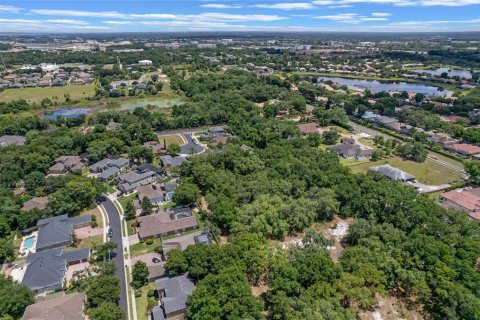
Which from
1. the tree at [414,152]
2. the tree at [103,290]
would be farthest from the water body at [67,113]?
the tree at [414,152]

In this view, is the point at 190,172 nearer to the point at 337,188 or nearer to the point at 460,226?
the point at 337,188

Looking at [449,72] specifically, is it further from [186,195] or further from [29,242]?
[29,242]

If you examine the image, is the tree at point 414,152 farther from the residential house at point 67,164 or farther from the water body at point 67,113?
the water body at point 67,113

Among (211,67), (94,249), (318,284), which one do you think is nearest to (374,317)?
(318,284)

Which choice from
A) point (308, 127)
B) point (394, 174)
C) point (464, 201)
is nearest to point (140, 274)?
point (394, 174)

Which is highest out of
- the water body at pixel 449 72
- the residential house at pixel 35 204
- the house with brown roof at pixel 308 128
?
the water body at pixel 449 72

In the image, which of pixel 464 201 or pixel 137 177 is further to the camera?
pixel 137 177

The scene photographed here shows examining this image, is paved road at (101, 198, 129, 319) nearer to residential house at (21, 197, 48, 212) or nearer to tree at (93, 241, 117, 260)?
tree at (93, 241, 117, 260)
